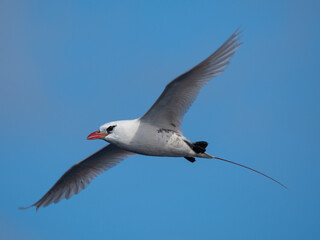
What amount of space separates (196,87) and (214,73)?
20.5 inches

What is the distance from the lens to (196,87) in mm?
9500

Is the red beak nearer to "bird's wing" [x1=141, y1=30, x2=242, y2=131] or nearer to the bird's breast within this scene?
the bird's breast

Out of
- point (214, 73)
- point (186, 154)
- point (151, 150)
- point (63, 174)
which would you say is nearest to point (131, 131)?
point (151, 150)

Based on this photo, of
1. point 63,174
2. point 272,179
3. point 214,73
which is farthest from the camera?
point 63,174

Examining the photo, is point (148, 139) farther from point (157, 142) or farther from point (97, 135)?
point (97, 135)

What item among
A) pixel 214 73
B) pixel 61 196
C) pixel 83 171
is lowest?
pixel 61 196

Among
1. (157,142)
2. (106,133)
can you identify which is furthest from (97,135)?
(157,142)

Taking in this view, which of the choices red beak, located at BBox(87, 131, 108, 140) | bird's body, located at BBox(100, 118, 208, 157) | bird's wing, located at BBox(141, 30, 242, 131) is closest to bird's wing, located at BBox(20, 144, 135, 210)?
red beak, located at BBox(87, 131, 108, 140)

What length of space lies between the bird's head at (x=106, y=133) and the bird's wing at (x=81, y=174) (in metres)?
1.95

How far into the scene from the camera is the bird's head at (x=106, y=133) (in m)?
9.68

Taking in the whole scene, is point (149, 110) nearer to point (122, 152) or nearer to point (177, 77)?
point (177, 77)

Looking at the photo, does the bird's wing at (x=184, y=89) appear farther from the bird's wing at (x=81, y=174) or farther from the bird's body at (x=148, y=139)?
the bird's wing at (x=81, y=174)

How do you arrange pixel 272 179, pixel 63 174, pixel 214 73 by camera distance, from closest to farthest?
1. pixel 272 179
2. pixel 214 73
3. pixel 63 174

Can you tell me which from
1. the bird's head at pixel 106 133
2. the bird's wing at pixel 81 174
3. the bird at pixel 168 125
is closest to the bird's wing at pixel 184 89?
the bird at pixel 168 125
